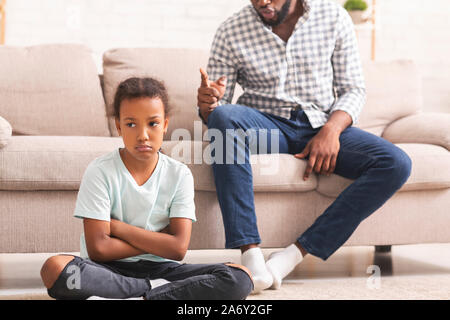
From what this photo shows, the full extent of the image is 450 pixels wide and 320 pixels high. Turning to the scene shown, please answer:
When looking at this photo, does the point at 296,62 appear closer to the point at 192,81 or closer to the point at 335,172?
the point at 335,172

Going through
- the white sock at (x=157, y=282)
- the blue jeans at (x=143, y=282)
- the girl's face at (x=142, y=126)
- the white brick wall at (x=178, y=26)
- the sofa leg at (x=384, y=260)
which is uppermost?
the white brick wall at (x=178, y=26)

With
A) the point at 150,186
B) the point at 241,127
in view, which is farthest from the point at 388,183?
the point at 150,186

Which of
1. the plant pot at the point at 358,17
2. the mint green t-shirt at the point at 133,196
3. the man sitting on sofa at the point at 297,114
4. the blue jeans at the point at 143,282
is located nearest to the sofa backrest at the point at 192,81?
the man sitting on sofa at the point at 297,114

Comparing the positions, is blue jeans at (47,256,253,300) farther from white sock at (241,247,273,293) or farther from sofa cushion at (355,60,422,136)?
sofa cushion at (355,60,422,136)

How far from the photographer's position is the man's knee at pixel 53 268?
111cm

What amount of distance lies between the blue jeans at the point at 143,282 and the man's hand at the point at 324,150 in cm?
54

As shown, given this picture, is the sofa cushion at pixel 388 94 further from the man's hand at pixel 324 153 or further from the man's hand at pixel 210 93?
the man's hand at pixel 210 93

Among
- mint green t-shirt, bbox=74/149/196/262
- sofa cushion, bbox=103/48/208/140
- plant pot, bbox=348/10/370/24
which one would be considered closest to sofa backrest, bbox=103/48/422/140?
sofa cushion, bbox=103/48/208/140

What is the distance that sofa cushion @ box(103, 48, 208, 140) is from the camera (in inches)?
86.4

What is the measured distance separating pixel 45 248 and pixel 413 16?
2641mm

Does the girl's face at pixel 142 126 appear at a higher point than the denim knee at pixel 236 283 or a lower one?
higher

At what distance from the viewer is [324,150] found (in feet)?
5.29

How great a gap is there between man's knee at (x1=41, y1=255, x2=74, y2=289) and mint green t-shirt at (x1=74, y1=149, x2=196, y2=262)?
0.10 meters
